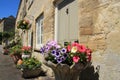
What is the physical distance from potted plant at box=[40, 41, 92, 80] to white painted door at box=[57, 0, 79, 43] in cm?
168

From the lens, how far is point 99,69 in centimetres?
414

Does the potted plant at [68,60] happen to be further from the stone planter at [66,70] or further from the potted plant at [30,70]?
the potted plant at [30,70]

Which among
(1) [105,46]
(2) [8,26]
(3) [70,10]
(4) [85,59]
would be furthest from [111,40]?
(2) [8,26]

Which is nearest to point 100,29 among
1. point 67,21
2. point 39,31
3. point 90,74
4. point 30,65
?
point 90,74

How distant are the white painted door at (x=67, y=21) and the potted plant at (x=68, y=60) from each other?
1681 mm

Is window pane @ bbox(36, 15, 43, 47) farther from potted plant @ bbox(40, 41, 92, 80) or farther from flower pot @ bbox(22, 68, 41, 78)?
potted plant @ bbox(40, 41, 92, 80)

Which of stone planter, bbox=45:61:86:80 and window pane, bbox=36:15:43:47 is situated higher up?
window pane, bbox=36:15:43:47

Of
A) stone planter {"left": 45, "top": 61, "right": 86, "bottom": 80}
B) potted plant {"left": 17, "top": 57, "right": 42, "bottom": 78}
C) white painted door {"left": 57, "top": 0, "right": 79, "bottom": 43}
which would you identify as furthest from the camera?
potted plant {"left": 17, "top": 57, "right": 42, "bottom": 78}

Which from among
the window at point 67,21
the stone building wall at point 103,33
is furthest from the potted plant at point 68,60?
the window at point 67,21

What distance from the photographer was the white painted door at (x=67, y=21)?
575 centimetres

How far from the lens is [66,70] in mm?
3861

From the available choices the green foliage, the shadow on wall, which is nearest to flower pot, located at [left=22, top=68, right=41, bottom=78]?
the green foliage

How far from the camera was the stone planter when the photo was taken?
3.81 m

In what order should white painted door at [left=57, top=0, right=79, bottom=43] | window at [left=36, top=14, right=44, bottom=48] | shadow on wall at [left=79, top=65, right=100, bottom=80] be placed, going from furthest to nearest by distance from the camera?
window at [left=36, top=14, right=44, bottom=48], white painted door at [left=57, top=0, right=79, bottom=43], shadow on wall at [left=79, top=65, right=100, bottom=80]
